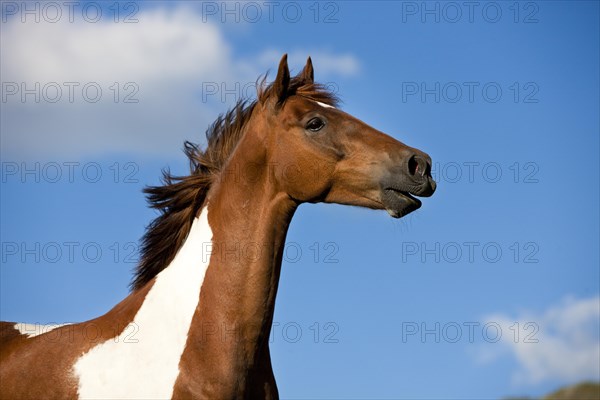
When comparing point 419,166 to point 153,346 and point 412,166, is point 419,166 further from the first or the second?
point 153,346

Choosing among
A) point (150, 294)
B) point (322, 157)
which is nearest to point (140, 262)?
point (150, 294)

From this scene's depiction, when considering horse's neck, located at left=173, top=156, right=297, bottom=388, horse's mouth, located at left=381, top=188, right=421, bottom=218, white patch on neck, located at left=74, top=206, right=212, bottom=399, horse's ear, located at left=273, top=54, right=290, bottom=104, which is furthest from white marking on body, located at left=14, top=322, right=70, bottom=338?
horse's mouth, located at left=381, top=188, right=421, bottom=218

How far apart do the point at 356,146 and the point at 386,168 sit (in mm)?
312

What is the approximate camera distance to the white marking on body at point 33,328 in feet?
21.6

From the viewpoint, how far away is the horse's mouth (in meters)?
6.16

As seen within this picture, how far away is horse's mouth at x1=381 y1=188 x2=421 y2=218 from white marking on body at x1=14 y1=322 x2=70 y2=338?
2.97 meters

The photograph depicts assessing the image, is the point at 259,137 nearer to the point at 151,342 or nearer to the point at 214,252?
the point at 214,252

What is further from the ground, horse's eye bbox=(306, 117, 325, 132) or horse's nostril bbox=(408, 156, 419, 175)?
horse's eye bbox=(306, 117, 325, 132)

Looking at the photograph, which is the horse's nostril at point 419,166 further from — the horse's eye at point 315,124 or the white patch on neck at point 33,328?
the white patch on neck at point 33,328

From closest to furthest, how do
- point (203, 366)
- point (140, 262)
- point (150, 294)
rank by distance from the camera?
point (203, 366)
point (150, 294)
point (140, 262)

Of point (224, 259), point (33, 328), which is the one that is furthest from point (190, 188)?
point (33, 328)

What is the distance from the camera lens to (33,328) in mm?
6766

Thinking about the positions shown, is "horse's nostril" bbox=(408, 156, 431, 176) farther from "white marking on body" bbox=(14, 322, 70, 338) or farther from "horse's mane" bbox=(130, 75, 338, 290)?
"white marking on body" bbox=(14, 322, 70, 338)

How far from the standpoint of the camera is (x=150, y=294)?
6102 mm
